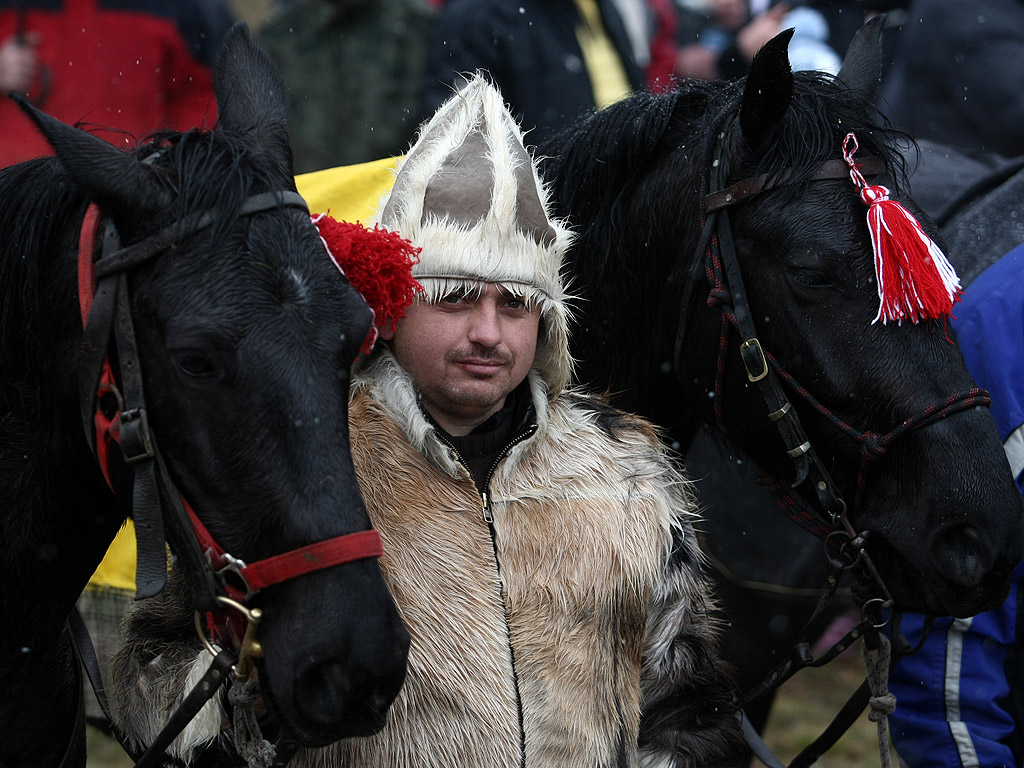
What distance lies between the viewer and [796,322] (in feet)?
8.18

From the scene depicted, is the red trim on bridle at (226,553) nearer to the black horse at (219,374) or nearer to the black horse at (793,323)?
the black horse at (219,374)

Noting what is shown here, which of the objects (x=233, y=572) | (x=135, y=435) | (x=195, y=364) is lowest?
(x=233, y=572)

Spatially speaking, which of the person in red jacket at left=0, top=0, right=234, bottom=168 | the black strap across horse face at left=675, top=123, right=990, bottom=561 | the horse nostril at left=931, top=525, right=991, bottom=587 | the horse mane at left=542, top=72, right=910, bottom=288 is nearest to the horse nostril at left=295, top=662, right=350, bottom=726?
the black strap across horse face at left=675, top=123, right=990, bottom=561

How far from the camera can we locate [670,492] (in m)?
2.63

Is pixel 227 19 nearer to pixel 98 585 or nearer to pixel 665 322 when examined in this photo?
pixel 98 585

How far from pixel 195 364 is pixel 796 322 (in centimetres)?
135

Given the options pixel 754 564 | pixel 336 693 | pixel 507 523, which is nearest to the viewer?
pixel 336 693

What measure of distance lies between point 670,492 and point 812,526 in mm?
359

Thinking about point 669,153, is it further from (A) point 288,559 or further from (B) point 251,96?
(A) point 288,559

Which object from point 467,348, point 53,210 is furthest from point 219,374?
point 467,348

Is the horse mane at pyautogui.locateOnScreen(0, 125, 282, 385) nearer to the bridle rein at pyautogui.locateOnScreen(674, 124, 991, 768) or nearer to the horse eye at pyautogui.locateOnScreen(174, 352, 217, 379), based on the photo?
the horse eye at pyautogui.locateOnScreen(174, 352, 217, 379)

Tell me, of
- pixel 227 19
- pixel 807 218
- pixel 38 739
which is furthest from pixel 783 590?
pixel 227 19

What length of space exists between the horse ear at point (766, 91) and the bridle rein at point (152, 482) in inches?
49.4

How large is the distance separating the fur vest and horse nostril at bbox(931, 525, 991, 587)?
0.55m
